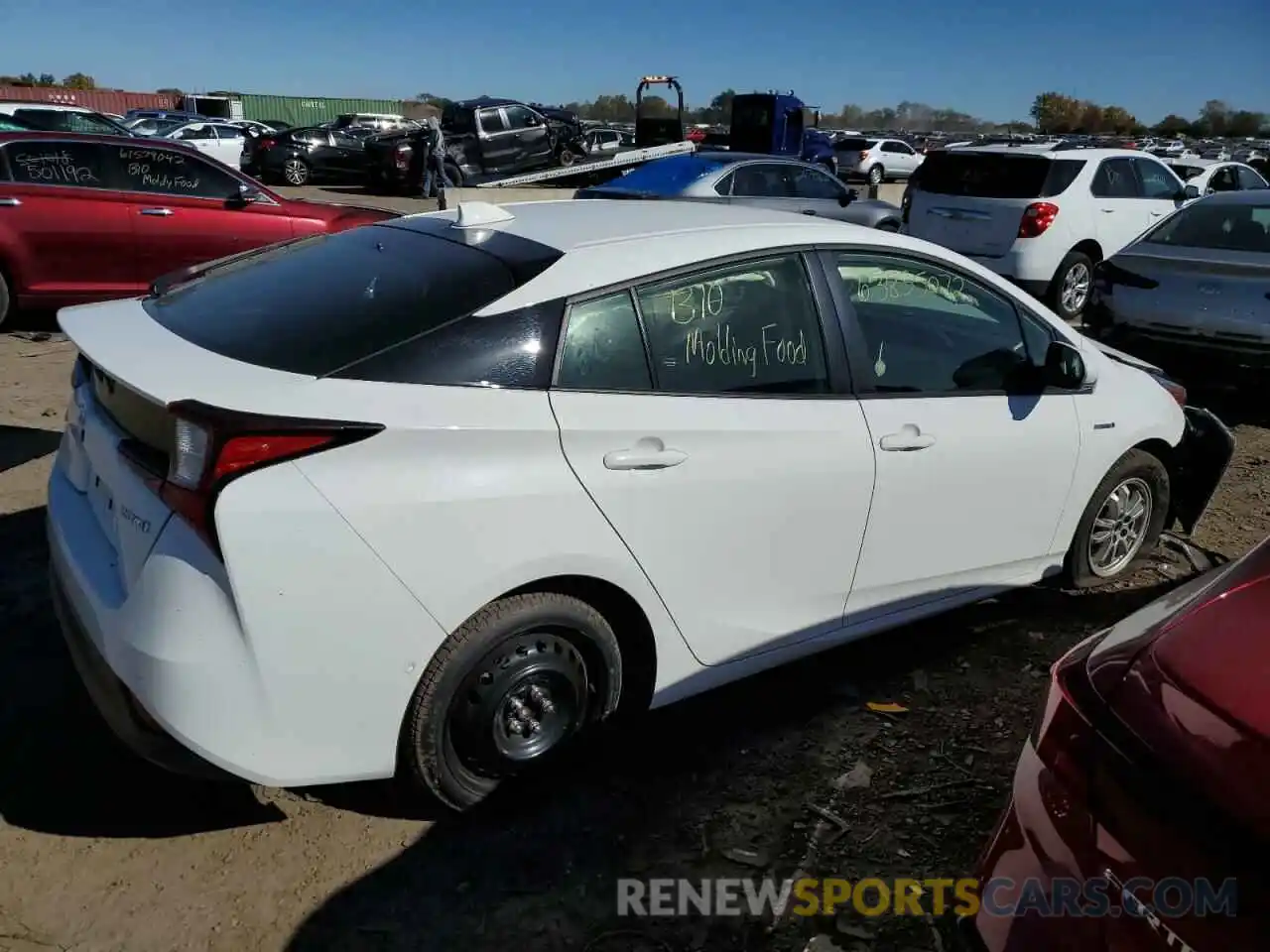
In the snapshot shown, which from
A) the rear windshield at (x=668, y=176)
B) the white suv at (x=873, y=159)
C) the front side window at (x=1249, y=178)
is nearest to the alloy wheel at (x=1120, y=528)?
the rear windshield at (x=668, y=176)

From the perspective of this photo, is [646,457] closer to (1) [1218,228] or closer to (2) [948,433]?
(2) [948,433]

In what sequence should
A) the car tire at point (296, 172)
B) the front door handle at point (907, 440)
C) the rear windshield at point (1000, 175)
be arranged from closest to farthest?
1. the front door handle at point (907, 440)
2. the rear windshield at point (1000, 175)
3. the car tire at point (296, 172)

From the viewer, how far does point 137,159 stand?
801 cm

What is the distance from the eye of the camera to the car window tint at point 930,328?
3.26m

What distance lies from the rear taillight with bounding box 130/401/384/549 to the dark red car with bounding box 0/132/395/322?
564cm

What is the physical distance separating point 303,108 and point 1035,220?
151 feet

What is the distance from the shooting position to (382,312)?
2639 mm

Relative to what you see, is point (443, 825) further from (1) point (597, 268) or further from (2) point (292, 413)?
(1) point (597, 268)

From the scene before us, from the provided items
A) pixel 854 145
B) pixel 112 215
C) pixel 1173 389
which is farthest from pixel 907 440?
pixel 854 145

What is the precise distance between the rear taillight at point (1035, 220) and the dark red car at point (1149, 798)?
8.25 m

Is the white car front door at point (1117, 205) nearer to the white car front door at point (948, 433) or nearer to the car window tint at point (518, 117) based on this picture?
the white car front door at point (948, 433)

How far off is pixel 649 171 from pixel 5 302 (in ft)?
21.1

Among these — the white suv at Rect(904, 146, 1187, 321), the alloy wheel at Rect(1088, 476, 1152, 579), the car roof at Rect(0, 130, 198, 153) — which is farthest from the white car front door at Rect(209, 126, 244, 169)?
the alloy wheel at Rect(1088, 476, 1152, 579)

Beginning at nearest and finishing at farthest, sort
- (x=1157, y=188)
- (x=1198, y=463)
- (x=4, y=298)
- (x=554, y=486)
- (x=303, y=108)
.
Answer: (x=554, y=486), (x=1198, y=463), (x=4, y=298), (x=1157, y=188), (x=303, y=108)
